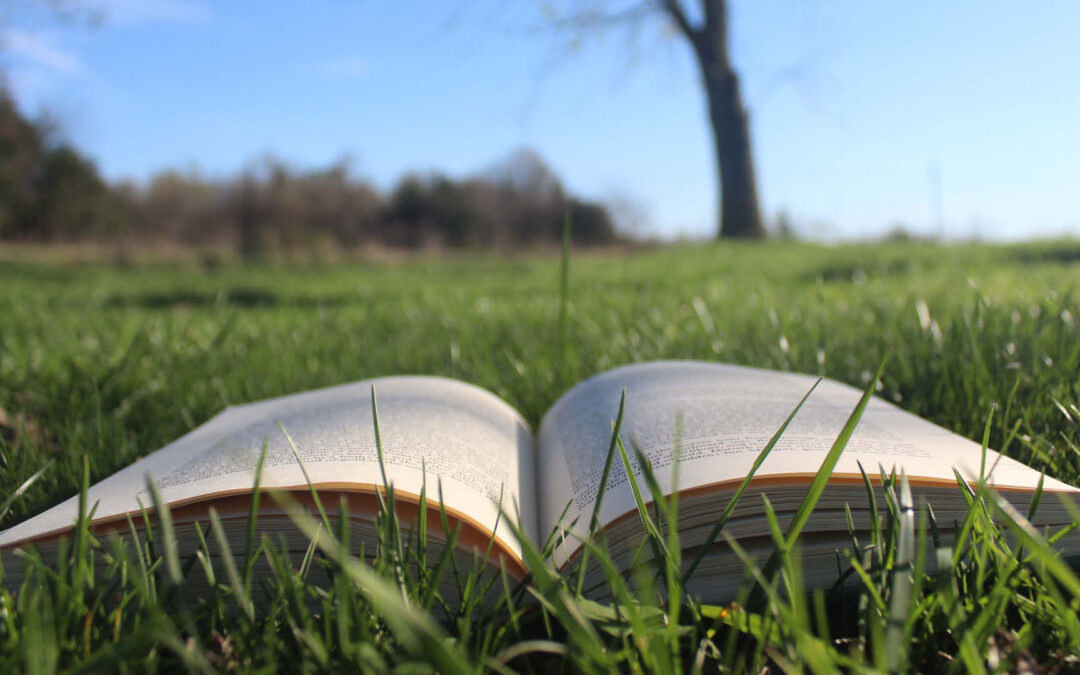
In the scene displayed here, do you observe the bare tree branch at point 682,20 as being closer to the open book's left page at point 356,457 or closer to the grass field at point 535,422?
the grass field at point 535,422

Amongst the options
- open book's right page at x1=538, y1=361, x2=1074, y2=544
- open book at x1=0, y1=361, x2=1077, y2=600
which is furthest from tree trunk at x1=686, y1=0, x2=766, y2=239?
open book at x1=0, y1=361, x2=1077, y2=600

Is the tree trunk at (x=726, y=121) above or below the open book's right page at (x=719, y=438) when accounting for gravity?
above

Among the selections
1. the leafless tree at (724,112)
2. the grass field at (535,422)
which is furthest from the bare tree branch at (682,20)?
the grass field at (535,422)

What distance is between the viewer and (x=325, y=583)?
610 millimetres

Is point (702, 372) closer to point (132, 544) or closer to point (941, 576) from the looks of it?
point (941, 576)

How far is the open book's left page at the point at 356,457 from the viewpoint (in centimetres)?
62

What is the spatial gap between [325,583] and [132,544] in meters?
0.18

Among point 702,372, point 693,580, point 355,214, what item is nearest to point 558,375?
point 702,372

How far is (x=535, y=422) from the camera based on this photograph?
129 cm

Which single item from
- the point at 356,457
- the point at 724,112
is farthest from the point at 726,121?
the point at 356,457

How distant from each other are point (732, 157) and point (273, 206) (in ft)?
40.4

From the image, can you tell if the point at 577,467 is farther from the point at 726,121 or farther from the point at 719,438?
the point at 726,121

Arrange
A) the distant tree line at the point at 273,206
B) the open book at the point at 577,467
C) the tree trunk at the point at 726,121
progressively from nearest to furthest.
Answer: the open book at the point at 577,467 → the tree trunk at the point at 726,121 → the distant tree line at the point at 273,206

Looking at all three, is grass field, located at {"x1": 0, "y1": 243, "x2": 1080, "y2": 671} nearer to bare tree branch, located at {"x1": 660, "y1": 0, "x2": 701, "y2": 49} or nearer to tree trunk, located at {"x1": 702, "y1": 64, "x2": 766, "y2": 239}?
tree trunk, located at {"x1": 702, "y1": 64, "x2": 766, "y2": 239}
